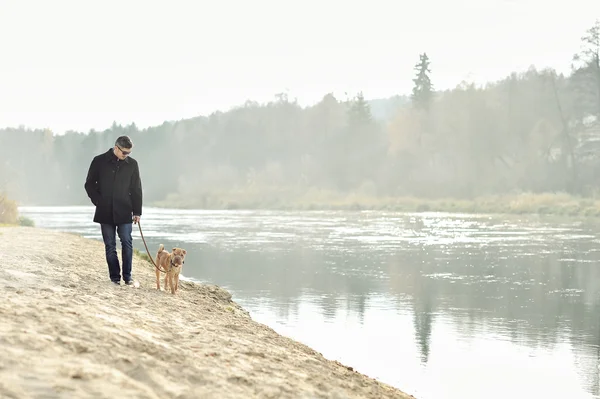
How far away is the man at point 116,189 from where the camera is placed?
1138 centimetres

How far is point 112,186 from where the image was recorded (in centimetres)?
1141

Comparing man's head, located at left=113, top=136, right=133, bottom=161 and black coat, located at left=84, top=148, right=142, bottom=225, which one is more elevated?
man's head, located at left=113, top=136, right=133, bottom=161

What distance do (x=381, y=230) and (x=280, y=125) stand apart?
246ft

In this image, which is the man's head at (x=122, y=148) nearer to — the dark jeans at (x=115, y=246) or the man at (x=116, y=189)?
the man at (x=116, y=189)

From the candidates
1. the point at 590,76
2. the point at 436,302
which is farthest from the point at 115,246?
the point at 590,76

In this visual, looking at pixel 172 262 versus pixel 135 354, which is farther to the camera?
pixel 172 262

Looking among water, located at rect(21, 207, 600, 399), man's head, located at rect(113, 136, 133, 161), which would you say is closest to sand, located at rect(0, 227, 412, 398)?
man's head, located at rect(113, 136, 133, 161)

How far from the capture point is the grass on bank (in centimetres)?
6053

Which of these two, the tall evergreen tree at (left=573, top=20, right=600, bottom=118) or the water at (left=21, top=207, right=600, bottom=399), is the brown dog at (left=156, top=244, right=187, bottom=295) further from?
the tall evergreen tree at (left=573, top=20, right=600, bottom=118)

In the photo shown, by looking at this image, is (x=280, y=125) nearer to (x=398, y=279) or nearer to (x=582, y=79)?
(x=582, y=79)

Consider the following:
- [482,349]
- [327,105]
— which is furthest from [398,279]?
[327,105]

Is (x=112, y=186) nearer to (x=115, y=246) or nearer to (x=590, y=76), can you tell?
(x=115, y=246)

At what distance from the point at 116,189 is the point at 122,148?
2.01 ft

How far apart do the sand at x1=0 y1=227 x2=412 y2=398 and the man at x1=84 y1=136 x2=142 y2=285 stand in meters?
0.98
